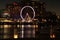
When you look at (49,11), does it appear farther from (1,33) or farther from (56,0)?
(1,33)

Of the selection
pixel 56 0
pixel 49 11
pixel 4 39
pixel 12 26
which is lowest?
pixel 4 39

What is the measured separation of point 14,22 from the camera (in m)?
2.26

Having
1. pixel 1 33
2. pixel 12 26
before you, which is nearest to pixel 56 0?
pixel 12 26

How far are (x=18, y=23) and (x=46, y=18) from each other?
38cm

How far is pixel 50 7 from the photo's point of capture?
244cm

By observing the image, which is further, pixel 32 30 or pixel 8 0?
pixel 8 0

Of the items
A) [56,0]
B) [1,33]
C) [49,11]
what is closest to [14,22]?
[1,33]

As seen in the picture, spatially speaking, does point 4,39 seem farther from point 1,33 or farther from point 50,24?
point 50,24

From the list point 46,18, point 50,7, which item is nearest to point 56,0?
point 50,7

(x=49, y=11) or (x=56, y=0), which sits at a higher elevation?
(x=56, y=0)

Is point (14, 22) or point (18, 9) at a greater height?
point (18, 9)

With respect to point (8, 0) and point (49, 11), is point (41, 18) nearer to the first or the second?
point (49, 11)

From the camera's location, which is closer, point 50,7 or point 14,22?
→ point 14,22

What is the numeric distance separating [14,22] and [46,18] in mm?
432
